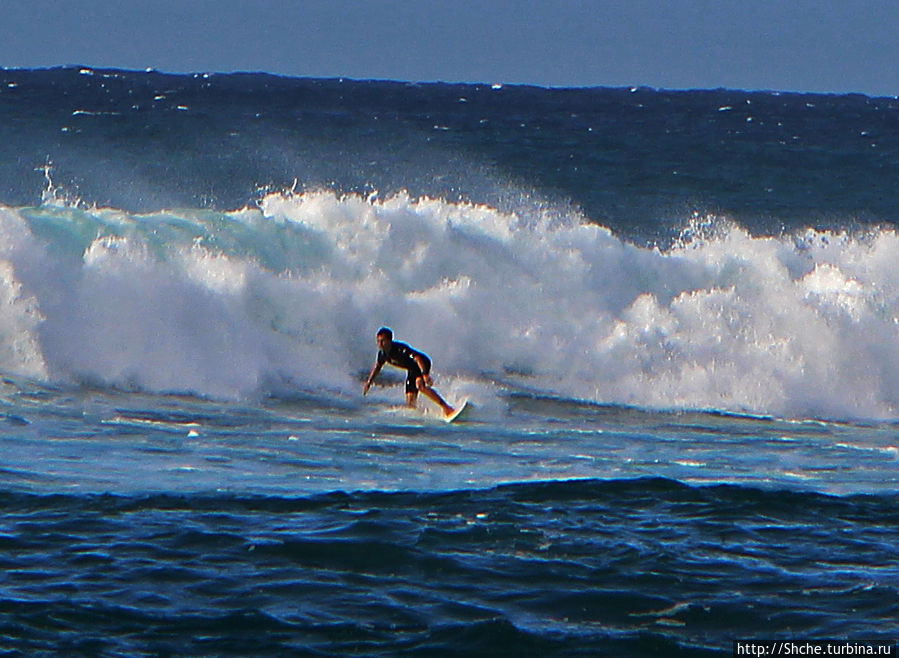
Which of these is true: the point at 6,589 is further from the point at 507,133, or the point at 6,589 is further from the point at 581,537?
the point at 507,133

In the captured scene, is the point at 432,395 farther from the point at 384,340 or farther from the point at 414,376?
the point at 384,340

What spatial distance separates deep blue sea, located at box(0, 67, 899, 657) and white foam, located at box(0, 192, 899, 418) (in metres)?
0.05

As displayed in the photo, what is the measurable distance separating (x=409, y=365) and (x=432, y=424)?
149cm

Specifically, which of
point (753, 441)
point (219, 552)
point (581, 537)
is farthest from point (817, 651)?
point (753, 441)

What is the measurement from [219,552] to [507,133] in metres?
40.7

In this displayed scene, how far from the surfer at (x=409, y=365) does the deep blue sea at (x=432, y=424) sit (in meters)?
0.28

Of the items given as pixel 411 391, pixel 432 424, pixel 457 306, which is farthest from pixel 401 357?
pixel 457 306

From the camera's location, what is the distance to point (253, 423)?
12.7 m

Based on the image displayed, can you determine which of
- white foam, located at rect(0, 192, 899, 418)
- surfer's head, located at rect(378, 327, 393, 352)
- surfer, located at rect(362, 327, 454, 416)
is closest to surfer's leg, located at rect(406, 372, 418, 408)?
surfer, located at rect(362, 327, 454, 416)

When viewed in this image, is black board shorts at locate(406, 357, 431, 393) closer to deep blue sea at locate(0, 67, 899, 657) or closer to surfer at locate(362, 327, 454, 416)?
surfer at locate(362, 327, 454, 416)

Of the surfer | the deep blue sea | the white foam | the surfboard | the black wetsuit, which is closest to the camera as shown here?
the deep blue sea

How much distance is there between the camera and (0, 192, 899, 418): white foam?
606 inches

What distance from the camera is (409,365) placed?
14.4 meters

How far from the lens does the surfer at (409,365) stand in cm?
1391
